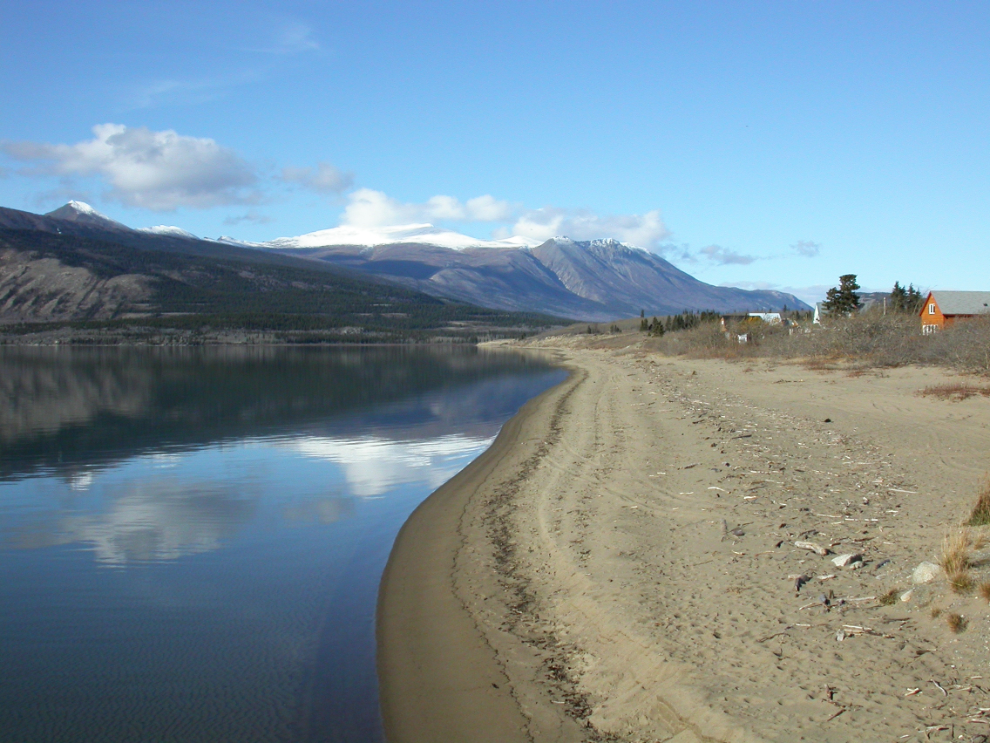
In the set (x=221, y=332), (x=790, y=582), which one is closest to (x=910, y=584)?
(x=790, y=582)

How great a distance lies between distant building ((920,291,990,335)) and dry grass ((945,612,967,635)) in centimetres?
6134

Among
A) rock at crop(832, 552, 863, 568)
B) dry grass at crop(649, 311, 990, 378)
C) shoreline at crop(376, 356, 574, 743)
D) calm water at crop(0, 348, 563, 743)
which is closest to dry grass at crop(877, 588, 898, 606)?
rock at crop(832, 552, 863, 568)

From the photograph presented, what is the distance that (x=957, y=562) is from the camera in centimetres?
705

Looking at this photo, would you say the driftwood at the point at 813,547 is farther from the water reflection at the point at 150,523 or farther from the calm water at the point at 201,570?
the water reflection at the point at 150,523

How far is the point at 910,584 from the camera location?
7.52 meters

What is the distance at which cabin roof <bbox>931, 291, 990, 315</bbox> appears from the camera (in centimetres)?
6134

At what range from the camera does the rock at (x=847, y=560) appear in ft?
27.7

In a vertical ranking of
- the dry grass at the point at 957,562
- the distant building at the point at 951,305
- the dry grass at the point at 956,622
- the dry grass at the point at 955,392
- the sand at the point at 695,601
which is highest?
the distant building at the point at 951,305

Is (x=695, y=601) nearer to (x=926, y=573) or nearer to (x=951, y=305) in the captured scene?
(x=926, y=573)

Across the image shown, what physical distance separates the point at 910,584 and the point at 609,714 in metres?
3.24

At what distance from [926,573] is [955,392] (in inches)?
764

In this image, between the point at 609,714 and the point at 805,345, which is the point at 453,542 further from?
the point at 805,345

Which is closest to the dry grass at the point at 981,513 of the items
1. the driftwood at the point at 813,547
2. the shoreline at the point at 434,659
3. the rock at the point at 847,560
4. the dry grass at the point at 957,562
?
the dry grass at the point at 957,562

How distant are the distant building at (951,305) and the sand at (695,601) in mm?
50404
